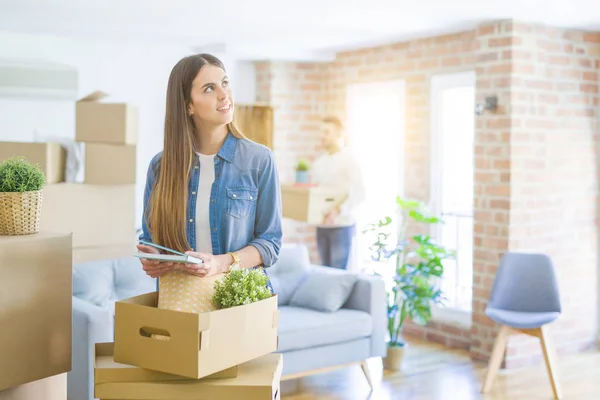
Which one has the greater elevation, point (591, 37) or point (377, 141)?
point (591, 37)

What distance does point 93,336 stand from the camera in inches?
157

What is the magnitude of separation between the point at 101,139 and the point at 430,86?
261cm

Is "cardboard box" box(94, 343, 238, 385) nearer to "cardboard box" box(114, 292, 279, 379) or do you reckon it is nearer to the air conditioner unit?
"cardboard box" box(114, 292, 279, 379)

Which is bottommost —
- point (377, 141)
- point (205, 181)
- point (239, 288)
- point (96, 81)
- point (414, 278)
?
point (414, 278)

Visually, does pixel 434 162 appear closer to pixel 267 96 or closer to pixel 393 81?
pixel 393 81

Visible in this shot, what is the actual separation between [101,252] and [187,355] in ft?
10.7

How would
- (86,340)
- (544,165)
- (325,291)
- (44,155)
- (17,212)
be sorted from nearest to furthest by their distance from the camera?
1. (17,212)
2. (86,340)
3. (44,155)
4. (325,291)
5. (544,165)

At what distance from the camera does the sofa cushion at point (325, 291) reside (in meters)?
4.98

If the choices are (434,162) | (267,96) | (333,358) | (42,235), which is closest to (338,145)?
(434,162)

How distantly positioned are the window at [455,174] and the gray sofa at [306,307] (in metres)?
1.12

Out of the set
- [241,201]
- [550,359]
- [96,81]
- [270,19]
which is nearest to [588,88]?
[550,359]

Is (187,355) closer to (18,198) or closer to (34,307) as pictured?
(34,307)

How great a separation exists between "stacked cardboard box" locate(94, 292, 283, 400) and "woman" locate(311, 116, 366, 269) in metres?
3.77

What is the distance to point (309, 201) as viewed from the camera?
548 centimetres
